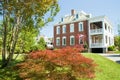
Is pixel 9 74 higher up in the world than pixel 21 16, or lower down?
lower down

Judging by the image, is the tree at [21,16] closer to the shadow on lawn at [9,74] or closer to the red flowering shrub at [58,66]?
the shadow on lawn at [9,74]

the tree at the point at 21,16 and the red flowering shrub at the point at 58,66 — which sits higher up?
the tree at the point at 21,16

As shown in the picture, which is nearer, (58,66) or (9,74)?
(58,66)

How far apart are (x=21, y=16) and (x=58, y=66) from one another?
568cm

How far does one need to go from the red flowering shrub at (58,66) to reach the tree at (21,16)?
422 cm

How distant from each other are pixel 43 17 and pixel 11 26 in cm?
240

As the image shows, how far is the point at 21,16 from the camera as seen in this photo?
46.6ft

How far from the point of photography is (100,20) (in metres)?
42.3

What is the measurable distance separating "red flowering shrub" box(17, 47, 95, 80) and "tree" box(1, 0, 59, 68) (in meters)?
4.22

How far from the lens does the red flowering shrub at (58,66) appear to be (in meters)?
9.52

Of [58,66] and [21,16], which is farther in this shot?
[21,16]

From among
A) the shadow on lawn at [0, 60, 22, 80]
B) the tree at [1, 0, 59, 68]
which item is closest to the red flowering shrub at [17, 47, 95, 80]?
the shadow on lawn at [0, 60, 22, 80]

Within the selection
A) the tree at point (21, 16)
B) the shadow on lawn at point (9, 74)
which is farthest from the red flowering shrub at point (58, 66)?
the tree at point (21, 16)

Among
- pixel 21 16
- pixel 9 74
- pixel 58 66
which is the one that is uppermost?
pixel 21 16
